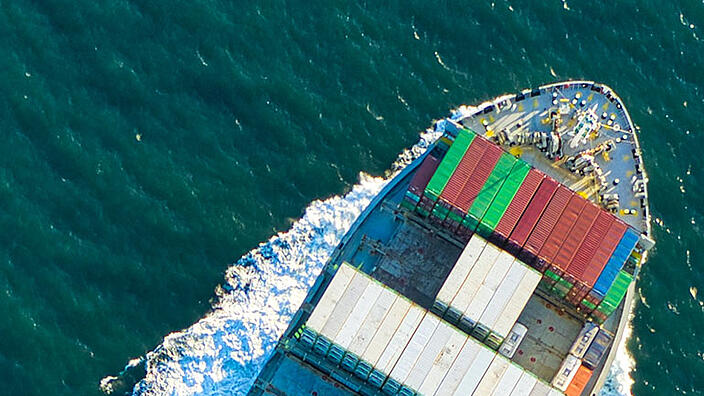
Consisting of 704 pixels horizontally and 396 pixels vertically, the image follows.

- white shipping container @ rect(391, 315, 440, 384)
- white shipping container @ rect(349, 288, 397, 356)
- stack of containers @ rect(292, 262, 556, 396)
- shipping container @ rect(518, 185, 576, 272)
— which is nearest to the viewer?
white shipping container @ rect(391, 315, 440, 384)

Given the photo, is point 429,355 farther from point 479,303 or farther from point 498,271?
point 498,271

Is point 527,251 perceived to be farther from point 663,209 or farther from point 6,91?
point 6,91

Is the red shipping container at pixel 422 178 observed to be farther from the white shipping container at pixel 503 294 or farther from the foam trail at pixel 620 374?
the foam trail at pixel 620 374

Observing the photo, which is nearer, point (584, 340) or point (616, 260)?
point (616, 260)

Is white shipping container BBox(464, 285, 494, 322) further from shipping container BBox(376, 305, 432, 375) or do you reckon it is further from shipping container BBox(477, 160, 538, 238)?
shipping container BBox(477, 160, 538, 238)

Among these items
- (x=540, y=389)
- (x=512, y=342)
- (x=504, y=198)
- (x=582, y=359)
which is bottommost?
(x=540, y=389)

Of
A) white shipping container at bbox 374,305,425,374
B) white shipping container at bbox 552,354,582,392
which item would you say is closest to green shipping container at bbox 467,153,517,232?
white shipping container at bbox 374,305,425,374

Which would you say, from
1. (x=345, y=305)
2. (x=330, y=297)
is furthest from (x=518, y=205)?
(x=330, y=297)
